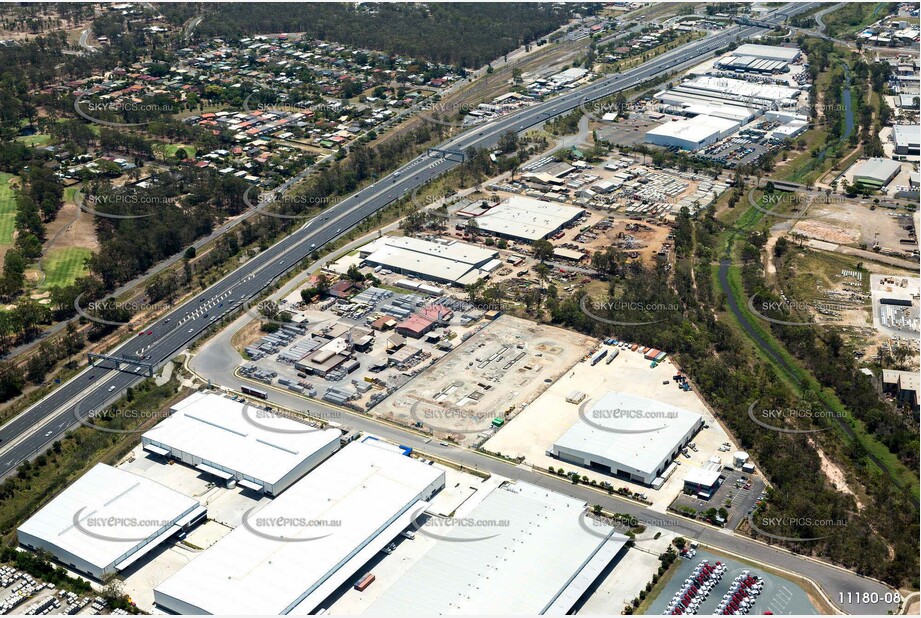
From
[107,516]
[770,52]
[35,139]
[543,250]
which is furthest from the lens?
[770,52]

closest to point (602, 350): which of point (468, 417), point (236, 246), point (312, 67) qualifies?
point (468, 417)

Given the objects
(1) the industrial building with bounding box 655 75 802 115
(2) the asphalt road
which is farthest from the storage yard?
(1) the industrial building with bounding box 655 75 802 115

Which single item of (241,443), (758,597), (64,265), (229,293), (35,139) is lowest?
(758,597)

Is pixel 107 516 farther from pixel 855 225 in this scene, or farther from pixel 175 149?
pixel 855 225

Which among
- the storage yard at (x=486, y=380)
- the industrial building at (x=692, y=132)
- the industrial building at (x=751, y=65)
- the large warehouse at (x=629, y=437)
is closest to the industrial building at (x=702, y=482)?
the large warehouse at (x=629, y=437)

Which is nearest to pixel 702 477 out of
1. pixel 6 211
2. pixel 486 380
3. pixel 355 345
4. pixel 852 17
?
pixel 486 380

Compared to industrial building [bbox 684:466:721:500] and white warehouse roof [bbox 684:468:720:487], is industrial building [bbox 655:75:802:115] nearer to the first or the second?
white warehouse roof [bbox 684:468:720:487]
